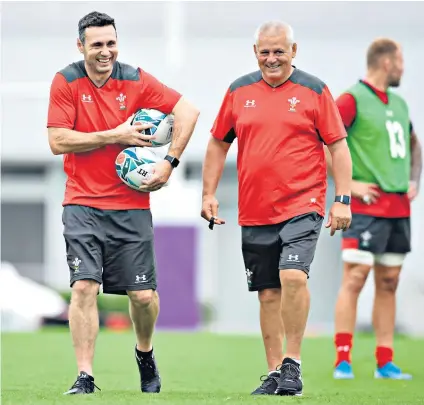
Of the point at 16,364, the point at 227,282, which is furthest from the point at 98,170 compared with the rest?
the point at 227,282

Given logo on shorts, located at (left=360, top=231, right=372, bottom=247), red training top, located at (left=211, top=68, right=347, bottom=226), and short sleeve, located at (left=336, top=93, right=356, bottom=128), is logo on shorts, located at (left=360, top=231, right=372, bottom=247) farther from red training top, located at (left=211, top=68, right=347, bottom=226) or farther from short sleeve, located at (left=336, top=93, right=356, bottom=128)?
red training top, located at (left=211, top=68, right=347, bottom=226)

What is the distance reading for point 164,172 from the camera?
7910 millimetres

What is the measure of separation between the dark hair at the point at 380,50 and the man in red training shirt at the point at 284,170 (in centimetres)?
208

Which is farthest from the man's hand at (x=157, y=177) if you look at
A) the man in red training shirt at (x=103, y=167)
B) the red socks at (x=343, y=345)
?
the red socks at (x=343, y=345)

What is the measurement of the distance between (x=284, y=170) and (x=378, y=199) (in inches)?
81.0

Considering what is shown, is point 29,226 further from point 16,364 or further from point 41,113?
point 16,364

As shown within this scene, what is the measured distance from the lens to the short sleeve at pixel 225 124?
7977 mm

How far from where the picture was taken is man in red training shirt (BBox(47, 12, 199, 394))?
25.4 ft

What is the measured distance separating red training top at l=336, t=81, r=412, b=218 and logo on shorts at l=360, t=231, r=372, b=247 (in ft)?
0.47

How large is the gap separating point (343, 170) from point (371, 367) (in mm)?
3279

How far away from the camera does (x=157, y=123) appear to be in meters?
8.00

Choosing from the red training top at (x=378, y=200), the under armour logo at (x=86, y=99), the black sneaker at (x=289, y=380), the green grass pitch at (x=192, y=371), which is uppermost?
the under armour logo at (x=86, y=99)

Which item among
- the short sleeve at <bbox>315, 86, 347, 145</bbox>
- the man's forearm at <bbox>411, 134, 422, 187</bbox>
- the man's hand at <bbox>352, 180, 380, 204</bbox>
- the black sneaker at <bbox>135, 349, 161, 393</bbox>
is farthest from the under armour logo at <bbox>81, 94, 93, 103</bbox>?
the man's forearm at <bbox>411, 134, 422, 187</bbox>

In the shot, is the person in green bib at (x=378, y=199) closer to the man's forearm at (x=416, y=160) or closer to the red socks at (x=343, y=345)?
the red socks at (x=343, y=345)
